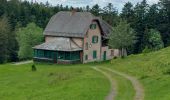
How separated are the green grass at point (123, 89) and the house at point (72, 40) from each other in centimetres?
3061

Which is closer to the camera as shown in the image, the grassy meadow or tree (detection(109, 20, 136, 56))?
the grassy meadow

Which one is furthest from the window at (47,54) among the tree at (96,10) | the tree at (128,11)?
the tree at (96,10)

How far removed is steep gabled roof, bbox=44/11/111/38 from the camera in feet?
261

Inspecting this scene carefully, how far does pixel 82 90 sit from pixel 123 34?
136ft

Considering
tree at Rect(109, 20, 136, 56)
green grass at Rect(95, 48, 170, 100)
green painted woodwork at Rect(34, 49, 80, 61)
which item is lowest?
green painted woodwork at Rect(34, 49, 80, 61)

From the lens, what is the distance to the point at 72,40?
80000 millimetres

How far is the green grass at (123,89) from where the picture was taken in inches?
1335

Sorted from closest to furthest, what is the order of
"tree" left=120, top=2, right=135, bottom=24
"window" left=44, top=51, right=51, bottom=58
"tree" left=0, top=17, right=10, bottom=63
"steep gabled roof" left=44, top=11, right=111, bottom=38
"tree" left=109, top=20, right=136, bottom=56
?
"tree" left=109, top=20, right=136, bottom=56 < "window" left=44, top=51, right=51, bottom=58 < "steep gabled roof" left=44, top=11, right=111, bottom=38 < "tree" left=120, top=2, right=135, bottom=24 < "tree" left=0, top=17, right=10, bottom=63

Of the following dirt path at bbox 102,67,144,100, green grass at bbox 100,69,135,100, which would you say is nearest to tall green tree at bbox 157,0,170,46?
dirt path at bbox 102,67,144,100

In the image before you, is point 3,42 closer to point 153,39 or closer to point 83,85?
point 153,39

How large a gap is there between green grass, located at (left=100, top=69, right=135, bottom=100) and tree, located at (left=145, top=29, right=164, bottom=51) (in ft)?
171

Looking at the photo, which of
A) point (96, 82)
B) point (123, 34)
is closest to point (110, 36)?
point (123, 34)

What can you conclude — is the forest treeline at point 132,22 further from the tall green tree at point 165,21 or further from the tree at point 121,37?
the tree at point 121,37

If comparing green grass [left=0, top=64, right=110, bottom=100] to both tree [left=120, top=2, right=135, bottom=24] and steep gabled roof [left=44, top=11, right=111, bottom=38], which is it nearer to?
steep gabled roof [left=44, top=11, right=111, bottom=38]
